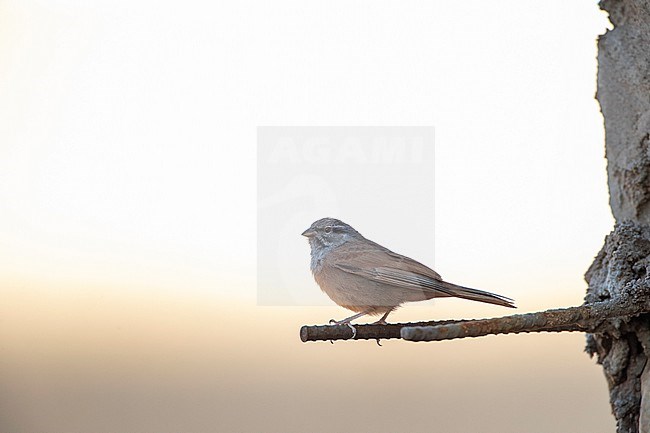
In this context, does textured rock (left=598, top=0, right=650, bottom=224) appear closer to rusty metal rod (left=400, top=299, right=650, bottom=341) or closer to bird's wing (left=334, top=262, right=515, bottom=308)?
rusty metal rod (left=400, top=299, right=650, bottom=341)

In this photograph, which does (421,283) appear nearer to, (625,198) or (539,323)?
(539,323)

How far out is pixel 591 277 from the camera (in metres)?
3.29

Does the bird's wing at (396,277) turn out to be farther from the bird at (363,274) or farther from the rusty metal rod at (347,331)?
the rusty metal rod at (347,331)

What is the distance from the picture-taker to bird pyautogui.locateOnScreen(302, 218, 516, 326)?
3105mm

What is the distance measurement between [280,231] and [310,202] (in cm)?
29

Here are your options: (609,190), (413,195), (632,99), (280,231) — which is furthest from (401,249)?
(632,99)

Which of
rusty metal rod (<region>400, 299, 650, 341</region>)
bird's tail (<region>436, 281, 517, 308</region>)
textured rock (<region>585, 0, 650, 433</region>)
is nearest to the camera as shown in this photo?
rusty metal rod (<region>400, 299, 650, 341</region>)

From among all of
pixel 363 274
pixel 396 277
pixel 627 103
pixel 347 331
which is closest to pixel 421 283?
pixel 396 277

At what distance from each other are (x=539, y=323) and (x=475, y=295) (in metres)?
0.30

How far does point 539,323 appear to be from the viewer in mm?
2508

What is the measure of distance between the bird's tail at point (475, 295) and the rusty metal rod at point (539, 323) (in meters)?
0.13

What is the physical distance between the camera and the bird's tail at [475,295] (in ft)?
8.69

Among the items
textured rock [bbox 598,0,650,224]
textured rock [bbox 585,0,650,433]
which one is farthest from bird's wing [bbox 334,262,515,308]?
textured rock [bbox 598,0,650,224]

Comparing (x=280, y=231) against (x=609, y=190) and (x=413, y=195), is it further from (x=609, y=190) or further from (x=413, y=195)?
(x=609, y=190)
